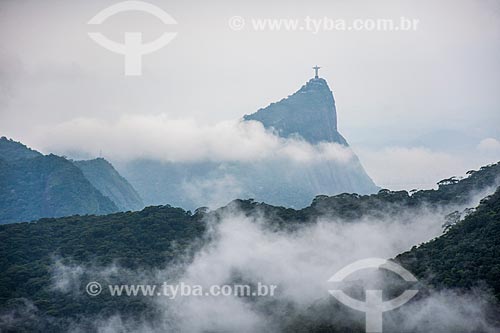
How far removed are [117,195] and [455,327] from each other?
13074cm

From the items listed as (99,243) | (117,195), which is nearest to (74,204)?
(117,195)
